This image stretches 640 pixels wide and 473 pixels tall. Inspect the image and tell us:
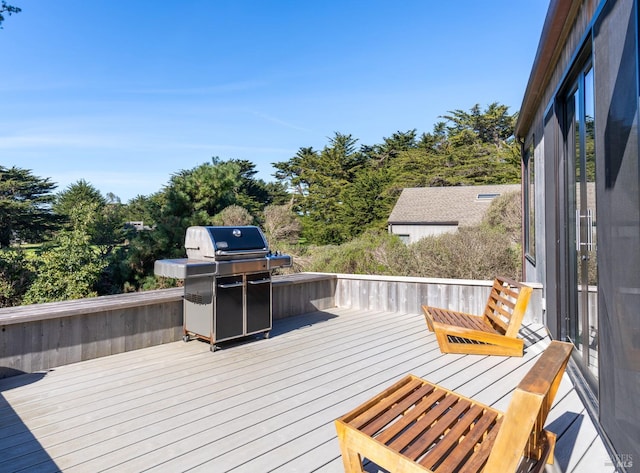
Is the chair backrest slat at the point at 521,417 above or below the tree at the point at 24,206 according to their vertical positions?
below

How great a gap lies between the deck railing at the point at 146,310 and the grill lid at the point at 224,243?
691mm

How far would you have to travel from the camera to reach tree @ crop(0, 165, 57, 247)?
22.2 meters

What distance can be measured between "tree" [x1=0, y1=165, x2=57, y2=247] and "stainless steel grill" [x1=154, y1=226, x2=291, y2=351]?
74.2 feet

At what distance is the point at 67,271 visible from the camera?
29.6ft

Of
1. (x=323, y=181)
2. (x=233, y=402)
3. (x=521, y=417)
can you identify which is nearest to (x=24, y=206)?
(x=323, y=181)

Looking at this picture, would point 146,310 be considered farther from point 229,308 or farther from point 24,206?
point 24,206

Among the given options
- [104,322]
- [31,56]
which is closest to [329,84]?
[31,56]

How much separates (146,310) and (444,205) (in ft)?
57.8

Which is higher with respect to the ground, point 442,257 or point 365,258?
point 442,257

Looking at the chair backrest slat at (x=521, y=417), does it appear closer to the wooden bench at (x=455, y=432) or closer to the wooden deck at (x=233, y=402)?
the wooden bench at (x=455, y=432)

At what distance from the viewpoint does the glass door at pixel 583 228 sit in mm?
2537

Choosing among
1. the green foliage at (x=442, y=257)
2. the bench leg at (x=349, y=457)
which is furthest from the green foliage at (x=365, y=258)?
the bench leg at (x=349, y=457)

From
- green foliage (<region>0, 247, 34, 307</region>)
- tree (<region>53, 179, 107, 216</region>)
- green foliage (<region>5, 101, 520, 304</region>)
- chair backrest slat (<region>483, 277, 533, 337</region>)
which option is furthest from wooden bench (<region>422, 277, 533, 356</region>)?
tree (<region>53, 179, 107, 216</region>)

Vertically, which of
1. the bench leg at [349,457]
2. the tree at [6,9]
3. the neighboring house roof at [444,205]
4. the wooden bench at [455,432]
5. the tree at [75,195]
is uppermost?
the tree at [6,9]
